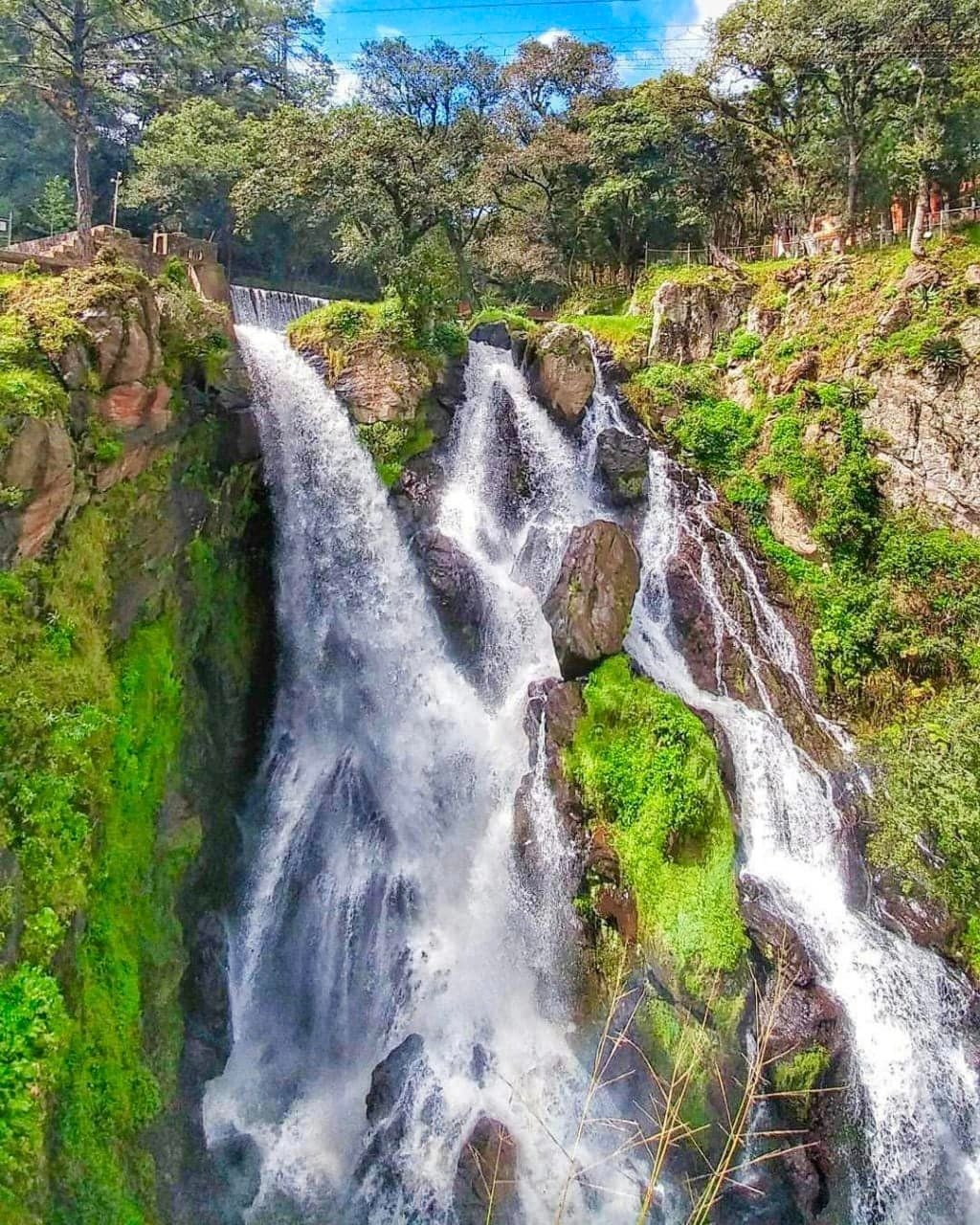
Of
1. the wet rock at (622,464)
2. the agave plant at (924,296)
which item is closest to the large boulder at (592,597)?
the wet rock at (622,464)

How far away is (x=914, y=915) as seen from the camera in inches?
464

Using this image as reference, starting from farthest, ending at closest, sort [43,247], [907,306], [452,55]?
1. [452,55]
2. [907,306]
3. [43,247]

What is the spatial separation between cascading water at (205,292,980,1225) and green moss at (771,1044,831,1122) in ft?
2.21

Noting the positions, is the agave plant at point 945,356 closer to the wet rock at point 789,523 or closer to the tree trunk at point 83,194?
the wet rock at point 789,523

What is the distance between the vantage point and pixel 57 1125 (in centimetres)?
712

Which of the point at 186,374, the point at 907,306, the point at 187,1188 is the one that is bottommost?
the point at 187,1188

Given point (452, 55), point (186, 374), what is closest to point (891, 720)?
point (186, 374)

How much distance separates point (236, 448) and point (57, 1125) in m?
11.5

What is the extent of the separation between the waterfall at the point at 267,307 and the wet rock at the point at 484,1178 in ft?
64.6

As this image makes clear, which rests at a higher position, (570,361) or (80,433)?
(570,361)

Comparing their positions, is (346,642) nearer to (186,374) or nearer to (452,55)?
(186,374)

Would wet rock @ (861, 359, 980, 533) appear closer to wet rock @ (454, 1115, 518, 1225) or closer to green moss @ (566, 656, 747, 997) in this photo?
green moss @ (566, 656, 747, 997)

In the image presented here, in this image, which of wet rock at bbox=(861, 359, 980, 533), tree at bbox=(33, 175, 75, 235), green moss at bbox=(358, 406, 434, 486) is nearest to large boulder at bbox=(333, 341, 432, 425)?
green moss at bbox=(358, 406, 434, 486)

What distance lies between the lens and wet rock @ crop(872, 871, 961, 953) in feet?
38.0
